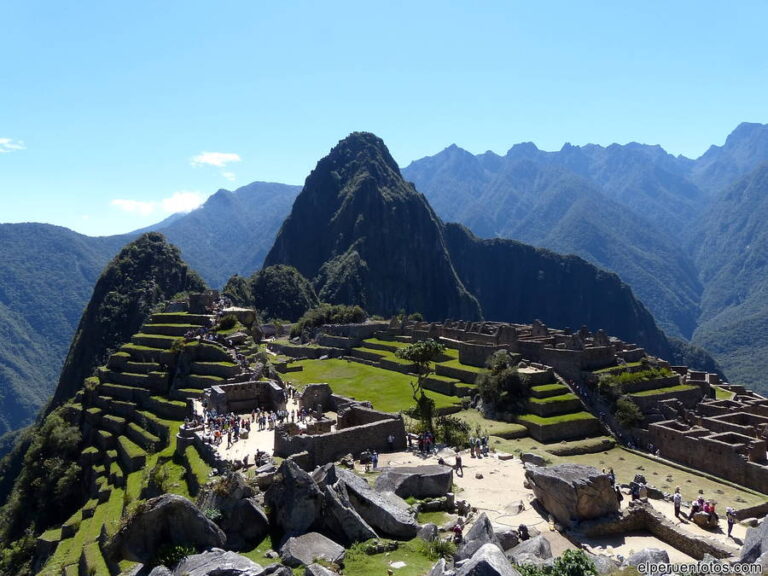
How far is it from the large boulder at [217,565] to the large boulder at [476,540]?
4.13 metres

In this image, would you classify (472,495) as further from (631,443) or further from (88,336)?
(88,336)

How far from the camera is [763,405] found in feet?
133

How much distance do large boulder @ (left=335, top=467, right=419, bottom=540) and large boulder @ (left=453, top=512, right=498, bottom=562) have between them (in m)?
2.01

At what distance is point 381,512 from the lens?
1483cm

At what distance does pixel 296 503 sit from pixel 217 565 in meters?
3.07

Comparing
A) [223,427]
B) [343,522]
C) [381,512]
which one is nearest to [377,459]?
[381,512]

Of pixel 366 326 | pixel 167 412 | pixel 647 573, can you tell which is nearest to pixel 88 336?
pixel 366 326

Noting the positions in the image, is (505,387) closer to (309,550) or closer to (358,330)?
(309,550)

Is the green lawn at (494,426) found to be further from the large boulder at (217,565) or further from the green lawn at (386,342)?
the large boulder at (217,565)

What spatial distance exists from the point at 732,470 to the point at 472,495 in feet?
68.6

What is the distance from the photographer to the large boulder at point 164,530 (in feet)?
43.3

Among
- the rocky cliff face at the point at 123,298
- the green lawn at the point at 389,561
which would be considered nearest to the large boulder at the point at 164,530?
the green lawn at the point at 389,561

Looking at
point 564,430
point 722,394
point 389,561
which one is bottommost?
point 722,394

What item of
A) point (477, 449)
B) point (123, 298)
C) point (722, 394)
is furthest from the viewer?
point (123, 298)
